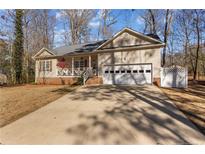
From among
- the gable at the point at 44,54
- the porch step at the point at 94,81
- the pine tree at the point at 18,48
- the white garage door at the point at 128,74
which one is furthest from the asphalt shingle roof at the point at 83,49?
the pine tree at the point at 18,48

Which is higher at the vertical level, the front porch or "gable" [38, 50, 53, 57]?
"gable" [38, 50, 53, 57]

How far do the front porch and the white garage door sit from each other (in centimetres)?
206

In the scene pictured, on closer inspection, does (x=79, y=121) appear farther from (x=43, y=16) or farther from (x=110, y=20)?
(x=43, y=16)

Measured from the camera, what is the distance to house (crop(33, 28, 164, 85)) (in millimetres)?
16375

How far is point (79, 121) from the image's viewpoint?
6.27m

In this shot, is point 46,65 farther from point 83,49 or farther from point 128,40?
point 128,40

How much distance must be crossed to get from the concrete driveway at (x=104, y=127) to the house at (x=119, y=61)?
875 cm

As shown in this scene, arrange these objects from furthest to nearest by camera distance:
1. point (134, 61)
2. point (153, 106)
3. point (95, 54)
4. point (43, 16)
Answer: point (43, 16) < point (95, 54) < point (134, 61) < point (153, 106)

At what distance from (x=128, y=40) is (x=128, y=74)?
10.9 feet

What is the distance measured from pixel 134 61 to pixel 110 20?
58.1 feet

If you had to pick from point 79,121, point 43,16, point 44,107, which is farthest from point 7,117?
point 43,16

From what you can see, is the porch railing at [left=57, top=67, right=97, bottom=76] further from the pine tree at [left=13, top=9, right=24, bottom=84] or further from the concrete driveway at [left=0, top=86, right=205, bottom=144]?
the concrete driveway at [left=0, top=86, right=205, bottom=144]

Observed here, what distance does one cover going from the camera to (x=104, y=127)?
5641 mm

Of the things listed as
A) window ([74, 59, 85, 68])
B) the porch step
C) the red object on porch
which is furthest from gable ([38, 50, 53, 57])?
the porch step
